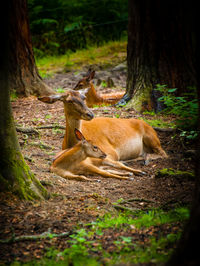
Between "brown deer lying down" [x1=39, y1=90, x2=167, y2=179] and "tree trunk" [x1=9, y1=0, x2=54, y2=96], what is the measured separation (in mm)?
3651

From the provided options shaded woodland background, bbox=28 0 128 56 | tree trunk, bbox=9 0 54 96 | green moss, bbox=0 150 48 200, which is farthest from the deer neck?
shaded woodland background, bbox=28 0 128 56

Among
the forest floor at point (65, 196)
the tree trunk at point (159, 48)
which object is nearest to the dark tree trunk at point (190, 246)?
the forest floor at point (65, 196)

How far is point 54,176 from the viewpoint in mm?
5055

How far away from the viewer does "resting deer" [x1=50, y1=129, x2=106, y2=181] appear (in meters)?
5.35

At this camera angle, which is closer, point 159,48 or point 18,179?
point 18,179

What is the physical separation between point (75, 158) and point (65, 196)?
4.98ft

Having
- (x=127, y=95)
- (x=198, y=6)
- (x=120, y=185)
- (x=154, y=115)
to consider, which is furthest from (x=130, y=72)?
(x=198, y=6)

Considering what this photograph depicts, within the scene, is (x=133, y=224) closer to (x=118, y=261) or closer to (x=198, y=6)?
(x=118, y=261)

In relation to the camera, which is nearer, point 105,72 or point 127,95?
point 127,95

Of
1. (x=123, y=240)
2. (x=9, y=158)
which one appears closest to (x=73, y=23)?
(x=9, y=158)

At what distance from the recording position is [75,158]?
5602 mm

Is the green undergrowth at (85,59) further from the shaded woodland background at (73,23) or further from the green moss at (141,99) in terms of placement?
the green moss at (141,99)

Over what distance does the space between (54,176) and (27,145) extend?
170cm

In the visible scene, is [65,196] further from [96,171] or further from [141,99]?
[141,99]
